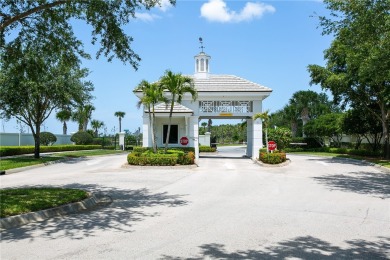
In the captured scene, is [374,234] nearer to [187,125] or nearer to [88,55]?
[88,55]

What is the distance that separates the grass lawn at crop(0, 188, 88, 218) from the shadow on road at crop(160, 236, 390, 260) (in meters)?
4.35

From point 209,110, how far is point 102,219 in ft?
72.1

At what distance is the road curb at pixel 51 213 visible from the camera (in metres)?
7.81

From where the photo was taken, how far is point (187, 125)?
97.1 ft

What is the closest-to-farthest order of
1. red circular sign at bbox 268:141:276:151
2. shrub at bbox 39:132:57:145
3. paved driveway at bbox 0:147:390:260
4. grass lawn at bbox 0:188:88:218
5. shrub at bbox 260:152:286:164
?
paved driveway at bbox 0:147:390:260, grass lawn at bbox 0:188:88:218, shrub at bbox 260:152:286:164, red circular sign at bbox 268:141:276:151, shrub at bbox 39:132:57:145

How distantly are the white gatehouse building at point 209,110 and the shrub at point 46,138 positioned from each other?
17.0 m

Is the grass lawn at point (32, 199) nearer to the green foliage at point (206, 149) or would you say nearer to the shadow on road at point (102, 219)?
the shadow on road at point (102, 219)

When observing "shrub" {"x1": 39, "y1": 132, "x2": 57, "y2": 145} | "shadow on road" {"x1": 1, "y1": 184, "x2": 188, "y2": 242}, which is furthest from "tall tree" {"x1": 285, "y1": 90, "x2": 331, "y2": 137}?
"shadow on road" {"x1": 1, "y1": 184, "x2": 188, "y2": 242}

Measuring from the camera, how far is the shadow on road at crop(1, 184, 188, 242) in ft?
23.5

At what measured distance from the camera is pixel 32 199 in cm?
988

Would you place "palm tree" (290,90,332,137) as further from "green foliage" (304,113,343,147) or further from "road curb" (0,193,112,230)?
"road curb" (0,193,112,230)

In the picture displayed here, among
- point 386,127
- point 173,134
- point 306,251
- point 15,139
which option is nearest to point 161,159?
point 173,134

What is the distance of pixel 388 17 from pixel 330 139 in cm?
4085

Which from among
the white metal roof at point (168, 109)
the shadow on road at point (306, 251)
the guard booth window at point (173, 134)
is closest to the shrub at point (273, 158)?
the white metal roof at point (168, 109)
